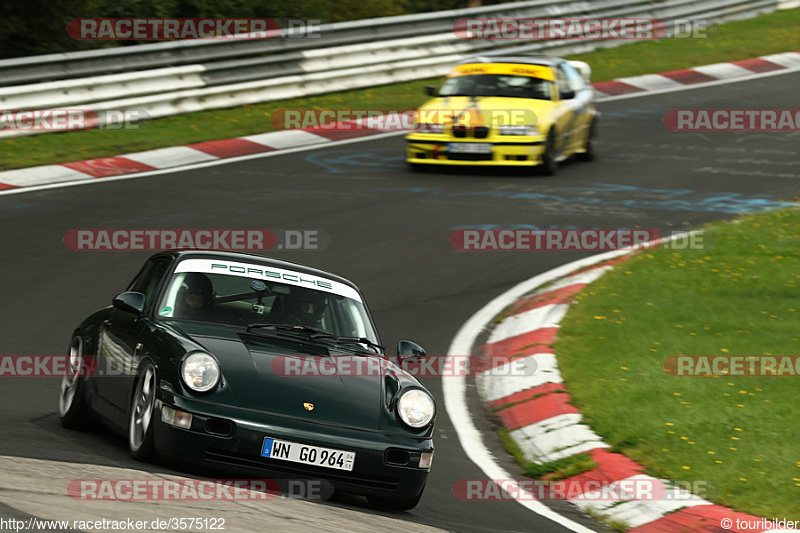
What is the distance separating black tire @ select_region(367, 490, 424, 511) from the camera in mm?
6250

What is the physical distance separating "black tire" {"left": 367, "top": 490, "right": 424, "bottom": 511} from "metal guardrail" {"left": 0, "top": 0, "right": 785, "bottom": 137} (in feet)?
37.3

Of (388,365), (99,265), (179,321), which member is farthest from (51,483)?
(99,265)

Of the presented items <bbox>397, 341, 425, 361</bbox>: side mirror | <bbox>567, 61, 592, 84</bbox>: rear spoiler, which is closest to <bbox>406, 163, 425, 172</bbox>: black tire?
<bbox>567, 61, 592, 84</bbox>: rear spoiler

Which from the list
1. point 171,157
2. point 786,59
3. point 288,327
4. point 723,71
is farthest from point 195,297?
point 786,59

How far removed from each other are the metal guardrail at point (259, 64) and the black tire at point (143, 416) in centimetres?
1062

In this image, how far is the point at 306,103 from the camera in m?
19.9

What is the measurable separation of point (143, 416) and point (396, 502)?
135 cm

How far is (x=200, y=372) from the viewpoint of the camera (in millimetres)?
6117

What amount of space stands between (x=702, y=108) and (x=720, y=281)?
9.69 metres
